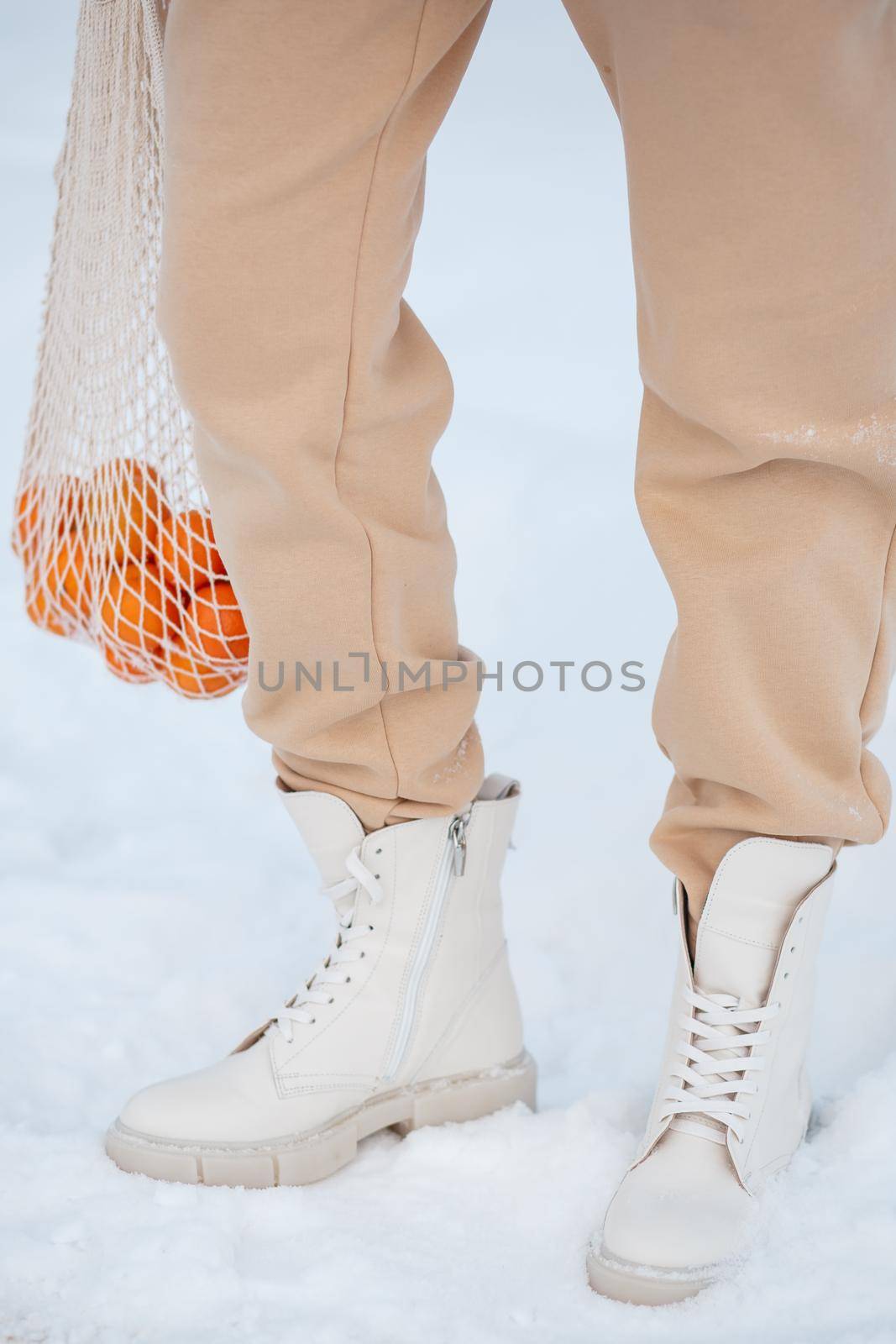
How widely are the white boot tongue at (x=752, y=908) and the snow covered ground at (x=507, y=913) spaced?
0.14 metres

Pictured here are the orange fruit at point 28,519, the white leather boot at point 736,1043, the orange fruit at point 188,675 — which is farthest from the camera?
the orange fruit at point 28,519

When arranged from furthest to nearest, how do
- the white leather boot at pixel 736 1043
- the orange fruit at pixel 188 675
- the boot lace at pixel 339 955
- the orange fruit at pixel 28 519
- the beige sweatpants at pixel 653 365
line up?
the orange fruit at pixel 28 519 → the orange fruit at pixel 188 675 → the boot lace at pixel 339 955 → the white leather boot at pixel 736 1043 → the beige sweatpants at pixel 653 365

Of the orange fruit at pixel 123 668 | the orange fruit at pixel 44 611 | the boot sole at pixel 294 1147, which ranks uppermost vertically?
the orange fruit at pixel 44 611

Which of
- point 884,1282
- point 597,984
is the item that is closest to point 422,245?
point 597,984

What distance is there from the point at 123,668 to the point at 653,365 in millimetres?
537

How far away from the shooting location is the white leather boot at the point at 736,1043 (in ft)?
2.35

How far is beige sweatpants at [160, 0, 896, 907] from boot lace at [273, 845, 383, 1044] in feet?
0.22

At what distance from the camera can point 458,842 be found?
87cm

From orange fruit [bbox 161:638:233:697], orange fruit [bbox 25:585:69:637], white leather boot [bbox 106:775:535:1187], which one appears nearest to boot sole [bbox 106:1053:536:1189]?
white leather boot [bbox 106:775:535:1187]

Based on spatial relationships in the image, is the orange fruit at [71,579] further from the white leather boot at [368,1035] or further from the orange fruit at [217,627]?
the white leather boot at [368,1035]

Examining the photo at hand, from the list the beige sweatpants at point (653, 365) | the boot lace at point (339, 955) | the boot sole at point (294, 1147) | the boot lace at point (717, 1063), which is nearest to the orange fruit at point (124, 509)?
the beige sweatpants at point (653, 365)

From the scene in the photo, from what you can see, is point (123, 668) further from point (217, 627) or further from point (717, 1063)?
point (717, 1063)

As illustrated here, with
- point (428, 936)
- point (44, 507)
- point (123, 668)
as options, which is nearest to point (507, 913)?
point (428, 936)

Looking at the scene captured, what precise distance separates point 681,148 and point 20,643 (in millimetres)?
1407
